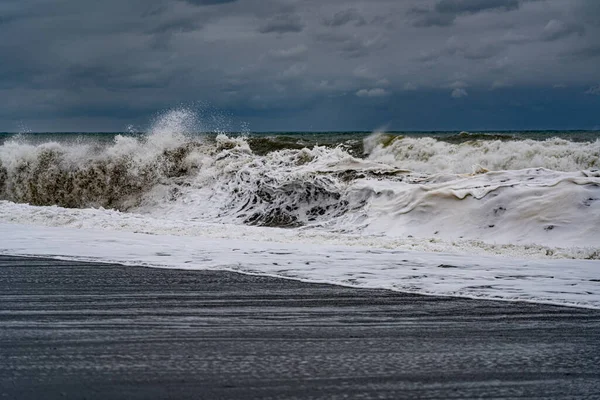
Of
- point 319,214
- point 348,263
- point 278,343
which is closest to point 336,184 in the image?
point 319,214

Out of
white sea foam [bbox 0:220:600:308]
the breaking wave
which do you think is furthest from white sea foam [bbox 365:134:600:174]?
white sea foam [bbox 0:220:600:308]

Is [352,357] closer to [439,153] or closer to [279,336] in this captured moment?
[279,336]

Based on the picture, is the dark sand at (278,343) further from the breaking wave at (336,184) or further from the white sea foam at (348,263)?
the breaking wave at (336,184)

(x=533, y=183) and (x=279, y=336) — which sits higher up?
(x=533, y=183)

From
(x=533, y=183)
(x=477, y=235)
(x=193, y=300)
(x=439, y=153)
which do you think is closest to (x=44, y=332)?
(x=193, y=300)

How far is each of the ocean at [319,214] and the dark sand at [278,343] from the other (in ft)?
2.26

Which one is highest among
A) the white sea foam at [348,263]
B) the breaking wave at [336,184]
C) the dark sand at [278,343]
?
the breaking wave at [336,184]

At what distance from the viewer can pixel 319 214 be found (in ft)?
36.8

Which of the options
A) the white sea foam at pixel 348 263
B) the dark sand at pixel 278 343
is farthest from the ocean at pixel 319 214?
the dark sand at pixel 278 343

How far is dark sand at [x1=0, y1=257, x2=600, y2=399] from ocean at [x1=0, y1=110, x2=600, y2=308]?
0.69 m

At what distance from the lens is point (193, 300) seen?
455 cm

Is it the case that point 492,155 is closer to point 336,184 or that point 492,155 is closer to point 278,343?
point 336,184

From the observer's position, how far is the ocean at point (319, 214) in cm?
585

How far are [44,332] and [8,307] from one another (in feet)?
2.50
